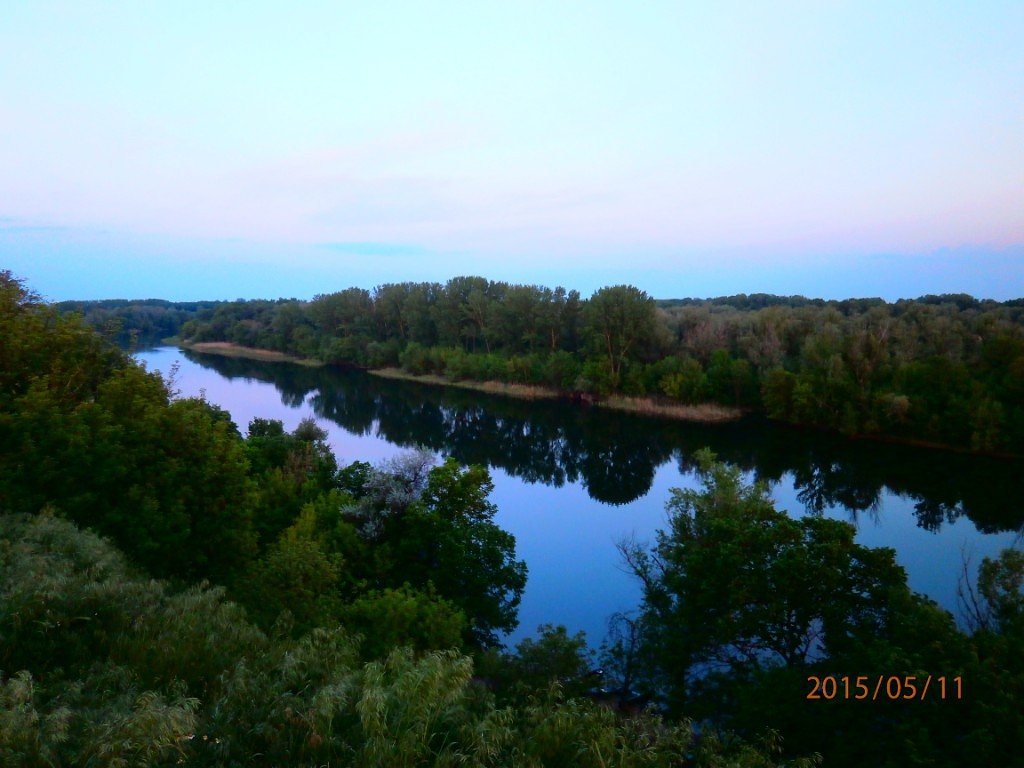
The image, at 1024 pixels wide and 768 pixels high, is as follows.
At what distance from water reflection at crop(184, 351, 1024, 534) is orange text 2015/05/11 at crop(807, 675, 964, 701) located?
645 inches

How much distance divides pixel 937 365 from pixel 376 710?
37.1m

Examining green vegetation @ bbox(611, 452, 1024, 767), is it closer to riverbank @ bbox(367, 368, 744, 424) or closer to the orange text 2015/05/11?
the orange text 2015/05/11

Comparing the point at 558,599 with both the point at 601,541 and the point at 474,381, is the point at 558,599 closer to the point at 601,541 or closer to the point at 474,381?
the point at 601,541

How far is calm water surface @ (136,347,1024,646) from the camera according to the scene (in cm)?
1814

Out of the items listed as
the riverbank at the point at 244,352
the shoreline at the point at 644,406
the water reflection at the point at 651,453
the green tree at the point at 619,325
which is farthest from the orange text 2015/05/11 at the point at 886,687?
the riverbank at the point at 244,352

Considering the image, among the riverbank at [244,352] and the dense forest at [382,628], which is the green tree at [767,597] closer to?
the dense forest at [382,628]

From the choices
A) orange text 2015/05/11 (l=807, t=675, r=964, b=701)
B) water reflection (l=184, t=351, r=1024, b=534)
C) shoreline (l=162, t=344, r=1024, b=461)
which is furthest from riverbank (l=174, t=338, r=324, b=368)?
orange text 2015/05/11 (l=807, t=675, r=964, b=701)

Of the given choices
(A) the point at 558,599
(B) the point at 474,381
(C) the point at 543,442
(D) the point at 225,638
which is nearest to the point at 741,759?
(D) the point at 225,638

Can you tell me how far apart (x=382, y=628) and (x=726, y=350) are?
123ft

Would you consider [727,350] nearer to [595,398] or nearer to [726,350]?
[726,350]

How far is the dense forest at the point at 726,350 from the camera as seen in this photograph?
33.1 m

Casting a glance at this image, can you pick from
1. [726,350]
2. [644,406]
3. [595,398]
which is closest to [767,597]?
[644,406]

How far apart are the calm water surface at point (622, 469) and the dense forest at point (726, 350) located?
6.58ft

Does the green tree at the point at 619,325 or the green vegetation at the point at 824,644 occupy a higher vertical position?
the green tree at the point at 619,325
